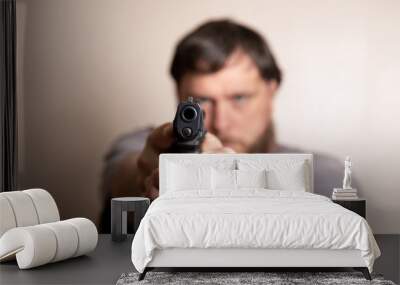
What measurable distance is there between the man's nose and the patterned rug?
9.62 feet

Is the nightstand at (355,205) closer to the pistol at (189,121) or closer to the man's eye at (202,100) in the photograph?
the pistol at (189,121)

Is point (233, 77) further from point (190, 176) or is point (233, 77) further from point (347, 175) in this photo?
point (347, 175)

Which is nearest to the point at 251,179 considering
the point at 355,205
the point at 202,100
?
the point at 355,205

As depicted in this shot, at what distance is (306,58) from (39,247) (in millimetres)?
4173

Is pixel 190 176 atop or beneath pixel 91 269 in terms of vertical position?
atop

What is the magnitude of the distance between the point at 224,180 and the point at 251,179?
0.27 metres

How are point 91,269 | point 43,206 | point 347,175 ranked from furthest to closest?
point 347,175
point 43,206
point 91,269

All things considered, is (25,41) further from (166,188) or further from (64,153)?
(166,188)

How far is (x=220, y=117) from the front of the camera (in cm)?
849

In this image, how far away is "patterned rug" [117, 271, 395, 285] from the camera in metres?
5.45

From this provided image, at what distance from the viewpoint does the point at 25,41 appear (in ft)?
28.2

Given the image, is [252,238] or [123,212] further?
[123,212]

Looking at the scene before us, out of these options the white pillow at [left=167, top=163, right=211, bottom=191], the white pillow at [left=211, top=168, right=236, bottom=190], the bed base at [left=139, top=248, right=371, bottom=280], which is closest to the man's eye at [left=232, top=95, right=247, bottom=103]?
the white pillow at [left=167, top=163, right=211, bottom=191]

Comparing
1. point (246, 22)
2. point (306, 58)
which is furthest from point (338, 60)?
point (246, 22)
